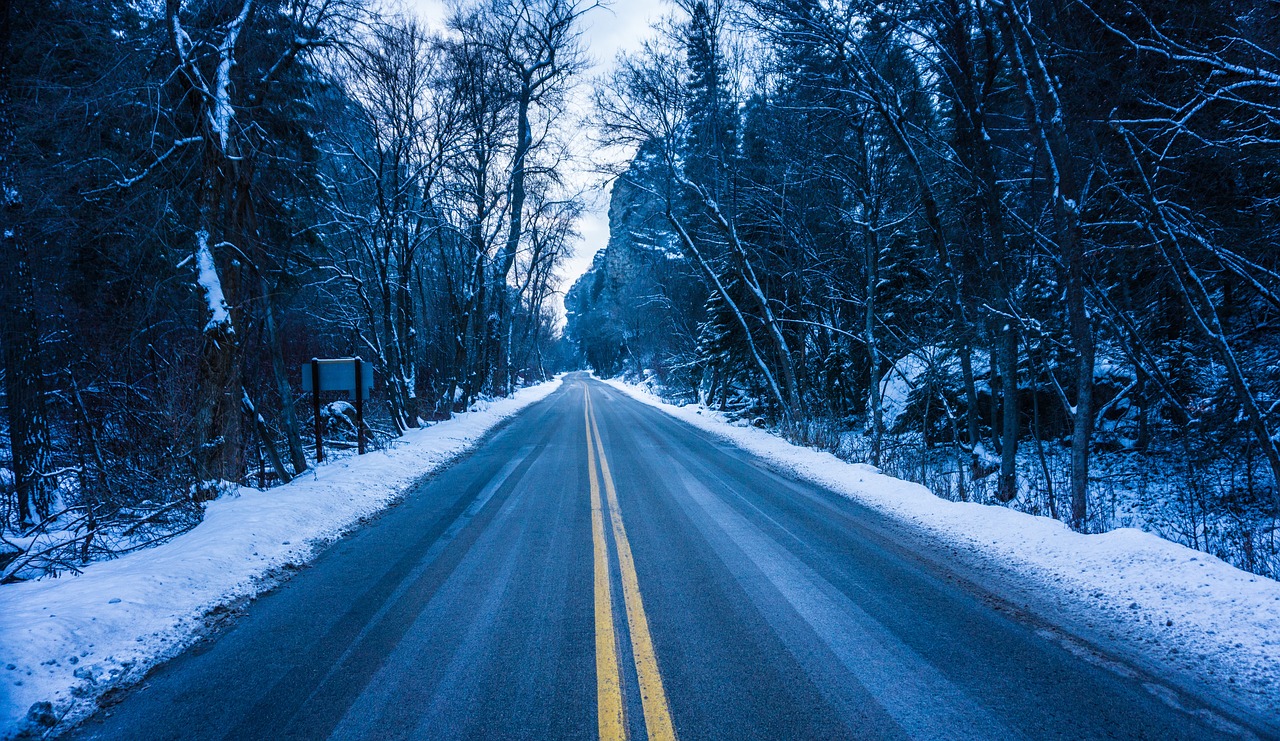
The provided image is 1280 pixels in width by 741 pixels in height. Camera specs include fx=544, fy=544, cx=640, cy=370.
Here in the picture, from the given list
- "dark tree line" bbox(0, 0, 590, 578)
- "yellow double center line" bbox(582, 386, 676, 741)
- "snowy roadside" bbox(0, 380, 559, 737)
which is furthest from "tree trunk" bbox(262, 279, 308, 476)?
"yellow double center line" bbox(582, 386, 676, 741)

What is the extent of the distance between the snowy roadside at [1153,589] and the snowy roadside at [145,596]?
589cm

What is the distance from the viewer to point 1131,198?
6.01m

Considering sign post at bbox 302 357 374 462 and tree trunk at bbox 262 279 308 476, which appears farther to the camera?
sign post at bbox 302 357 374 462

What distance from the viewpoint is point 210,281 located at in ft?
22.3

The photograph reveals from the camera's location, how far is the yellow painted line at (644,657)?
2551mm

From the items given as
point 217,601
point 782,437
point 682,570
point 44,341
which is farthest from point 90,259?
point 782,437

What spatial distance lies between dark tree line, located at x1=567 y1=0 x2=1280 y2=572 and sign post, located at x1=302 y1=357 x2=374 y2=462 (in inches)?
365

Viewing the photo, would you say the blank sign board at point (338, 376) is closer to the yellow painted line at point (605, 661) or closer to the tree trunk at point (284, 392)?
the tree trunk at point (284, 392)

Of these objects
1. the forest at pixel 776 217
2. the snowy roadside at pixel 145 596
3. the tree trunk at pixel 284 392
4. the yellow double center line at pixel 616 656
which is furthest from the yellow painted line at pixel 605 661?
the tree trunk at pixel 284 392

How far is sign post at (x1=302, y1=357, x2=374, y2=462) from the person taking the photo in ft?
31.3

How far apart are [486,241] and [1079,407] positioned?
706 inches

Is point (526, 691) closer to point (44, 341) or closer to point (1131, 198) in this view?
point (1131, 198)

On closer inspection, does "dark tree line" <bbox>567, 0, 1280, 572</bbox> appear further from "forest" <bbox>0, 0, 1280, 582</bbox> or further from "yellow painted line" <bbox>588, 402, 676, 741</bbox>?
"yellow painted line" <bbox>588, 402, 676, 741</bbox>

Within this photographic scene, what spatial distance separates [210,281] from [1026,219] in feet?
41.6
